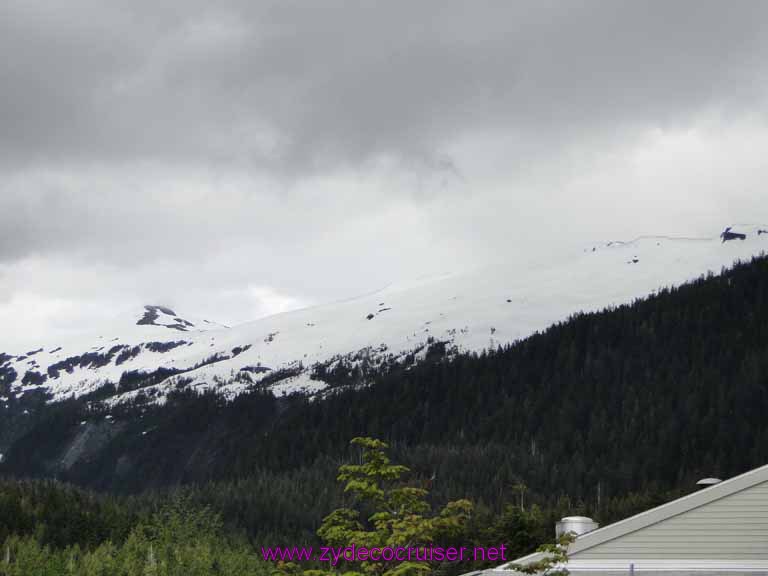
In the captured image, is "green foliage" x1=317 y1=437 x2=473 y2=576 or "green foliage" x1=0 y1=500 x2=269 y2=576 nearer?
"green foliage" x1=317 y1=437 x2=473 y2=576

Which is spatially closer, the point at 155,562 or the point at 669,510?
the point at 669,510

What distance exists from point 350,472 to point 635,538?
30.1ft

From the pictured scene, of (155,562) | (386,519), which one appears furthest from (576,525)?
(155,562)

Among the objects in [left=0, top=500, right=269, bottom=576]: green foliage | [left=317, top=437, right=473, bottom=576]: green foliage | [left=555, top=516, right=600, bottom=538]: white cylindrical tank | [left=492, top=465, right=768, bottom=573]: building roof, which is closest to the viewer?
[left=317, top=437, right=473, bottom=576]: green foliage

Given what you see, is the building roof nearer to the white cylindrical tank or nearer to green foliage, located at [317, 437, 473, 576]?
the white cylindrical tank

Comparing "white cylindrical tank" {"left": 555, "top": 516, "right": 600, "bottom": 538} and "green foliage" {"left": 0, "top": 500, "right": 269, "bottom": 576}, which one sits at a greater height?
"white cylindrical tank" {"left": 555, "top": 516, "right": 600, "bottom": 538}

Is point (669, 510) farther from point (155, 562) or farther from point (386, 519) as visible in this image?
point (155, 562)

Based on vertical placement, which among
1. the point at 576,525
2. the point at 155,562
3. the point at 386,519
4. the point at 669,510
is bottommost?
the point at 155,562

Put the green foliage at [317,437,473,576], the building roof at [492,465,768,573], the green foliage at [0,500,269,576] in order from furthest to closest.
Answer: the green foliage at [0,500,269,576]
the building roof at [492,465,768,573]
the green foliage at [317,437,473,576]

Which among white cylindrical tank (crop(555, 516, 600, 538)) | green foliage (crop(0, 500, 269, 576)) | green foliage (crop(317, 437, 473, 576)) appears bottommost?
green foliage (crop(0, 500, 269, 576))

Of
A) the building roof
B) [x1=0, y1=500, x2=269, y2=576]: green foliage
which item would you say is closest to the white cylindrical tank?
the building roof

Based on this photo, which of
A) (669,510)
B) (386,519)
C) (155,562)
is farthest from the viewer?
(155,562)

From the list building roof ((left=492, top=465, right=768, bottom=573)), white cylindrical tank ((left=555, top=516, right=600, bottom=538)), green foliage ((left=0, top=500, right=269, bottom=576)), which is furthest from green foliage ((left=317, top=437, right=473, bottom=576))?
green foliage ((left=0, top=500, right=269, bottom=576))

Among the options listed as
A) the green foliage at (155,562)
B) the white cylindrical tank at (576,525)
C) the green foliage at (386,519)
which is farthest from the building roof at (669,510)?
the green foliage at (155,562)
